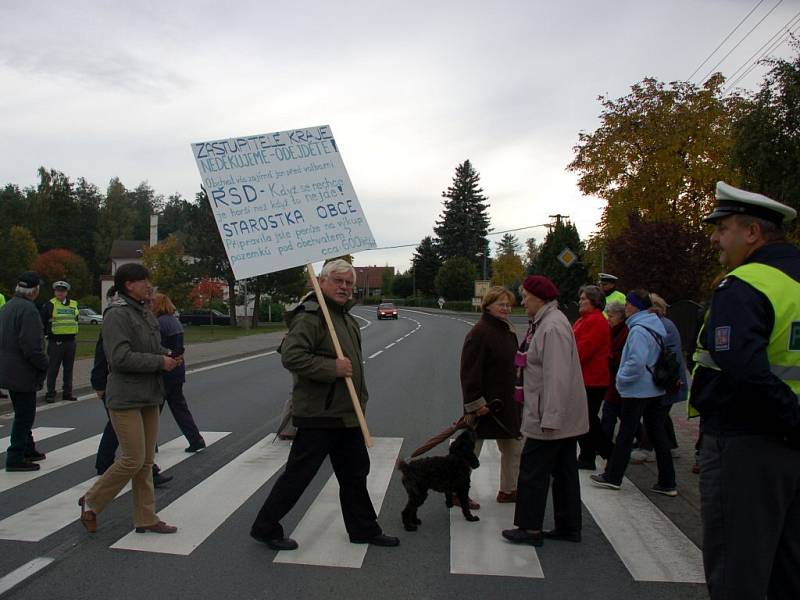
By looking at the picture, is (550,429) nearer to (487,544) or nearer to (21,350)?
(487,544)

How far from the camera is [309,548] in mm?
4664

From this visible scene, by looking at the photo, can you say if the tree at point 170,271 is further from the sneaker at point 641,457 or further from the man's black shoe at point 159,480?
the sneaker at point 641,457

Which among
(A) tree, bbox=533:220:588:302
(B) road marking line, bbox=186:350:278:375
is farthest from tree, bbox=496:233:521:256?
(B) road marking line, bbox=186:350:278:375

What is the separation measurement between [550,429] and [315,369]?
1.65 metres

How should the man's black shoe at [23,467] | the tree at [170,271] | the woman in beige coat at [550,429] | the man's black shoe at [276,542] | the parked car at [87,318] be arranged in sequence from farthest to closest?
the parked car at [87,318] < the tree at [170,271] < the man's black shoe at [23,467] < the woman in beige coat at [550,429] < the man's black shoe at [276,542]

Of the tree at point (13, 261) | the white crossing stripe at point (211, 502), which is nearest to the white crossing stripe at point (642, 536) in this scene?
the white crossing stripe at point (211, 502)

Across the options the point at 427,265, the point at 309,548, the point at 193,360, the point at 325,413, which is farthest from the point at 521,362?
the point at 427,265

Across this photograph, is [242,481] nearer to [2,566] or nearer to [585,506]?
[2,566]

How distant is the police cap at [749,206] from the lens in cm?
273

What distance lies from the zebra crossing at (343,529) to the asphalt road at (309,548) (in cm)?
2

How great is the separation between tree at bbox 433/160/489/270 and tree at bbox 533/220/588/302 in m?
42.0

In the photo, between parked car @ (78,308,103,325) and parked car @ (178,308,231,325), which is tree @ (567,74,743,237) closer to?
parked car @ (178,308,231,325)

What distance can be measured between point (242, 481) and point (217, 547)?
1730 mm

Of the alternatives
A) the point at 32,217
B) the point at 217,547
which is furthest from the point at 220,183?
the point at 32,217
